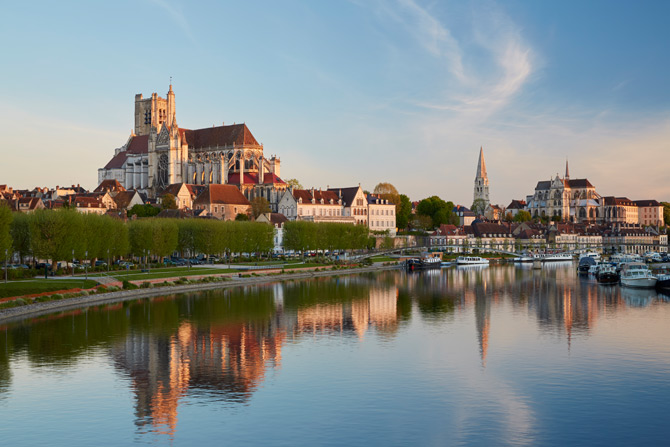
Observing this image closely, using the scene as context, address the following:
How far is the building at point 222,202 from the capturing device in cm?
12304

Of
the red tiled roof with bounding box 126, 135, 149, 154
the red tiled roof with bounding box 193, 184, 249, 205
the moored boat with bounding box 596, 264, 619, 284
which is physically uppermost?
the red tiled roof with bounding box 126, 135, 149, 154

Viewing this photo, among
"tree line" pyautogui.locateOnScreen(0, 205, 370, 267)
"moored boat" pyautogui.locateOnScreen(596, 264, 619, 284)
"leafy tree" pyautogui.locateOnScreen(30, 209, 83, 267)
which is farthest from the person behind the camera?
"moored boat" pyautogui.locateOnScreen(596, 264, 619, 284)

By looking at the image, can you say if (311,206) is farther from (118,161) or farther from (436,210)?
(118,161)

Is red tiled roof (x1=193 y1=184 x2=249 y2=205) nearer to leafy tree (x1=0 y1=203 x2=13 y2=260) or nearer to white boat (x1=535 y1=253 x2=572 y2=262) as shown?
white boat (x1=535 y1=253 x2=572 y2=262)

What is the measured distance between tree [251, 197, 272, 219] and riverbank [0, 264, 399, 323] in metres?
36.2

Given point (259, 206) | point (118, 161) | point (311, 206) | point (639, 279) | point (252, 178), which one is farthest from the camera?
point (118, 161)

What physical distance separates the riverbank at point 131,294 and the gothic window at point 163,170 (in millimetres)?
69947

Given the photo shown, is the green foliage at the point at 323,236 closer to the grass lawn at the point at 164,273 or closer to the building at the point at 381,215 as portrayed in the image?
the building at the point at 381,215

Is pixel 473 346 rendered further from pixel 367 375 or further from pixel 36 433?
pixel 36 433

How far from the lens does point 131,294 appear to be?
5662cm

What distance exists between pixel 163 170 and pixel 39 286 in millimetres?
103476

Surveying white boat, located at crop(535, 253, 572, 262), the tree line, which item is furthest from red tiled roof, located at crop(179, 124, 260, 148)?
white boat, located at crop(535, 253, 572, 262)

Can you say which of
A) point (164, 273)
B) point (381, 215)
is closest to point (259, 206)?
point (381, 215)

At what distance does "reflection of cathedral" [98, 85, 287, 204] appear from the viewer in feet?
466
